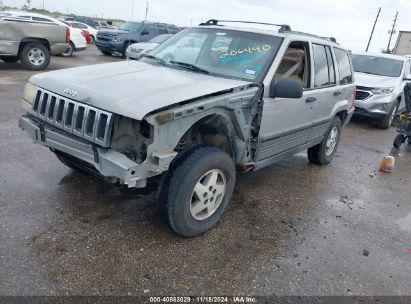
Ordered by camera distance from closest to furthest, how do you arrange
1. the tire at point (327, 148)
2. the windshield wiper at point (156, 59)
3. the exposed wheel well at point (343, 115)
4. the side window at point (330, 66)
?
1. the windshield wiper at point (156, 59)
2. the side window at point (330, 66)
3. the tire at point (327, 148)
4. the exposed wheel well at point (343, 115)

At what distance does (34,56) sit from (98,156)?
32.4 feet

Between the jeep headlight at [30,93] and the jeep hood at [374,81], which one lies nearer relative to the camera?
the jeep headlight at [30,93]

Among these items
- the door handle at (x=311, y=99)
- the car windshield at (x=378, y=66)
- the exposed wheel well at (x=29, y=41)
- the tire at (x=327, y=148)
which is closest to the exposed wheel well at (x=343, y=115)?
the tire at (x=327, y=148)

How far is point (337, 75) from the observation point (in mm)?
5250

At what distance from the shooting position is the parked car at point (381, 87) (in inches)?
355

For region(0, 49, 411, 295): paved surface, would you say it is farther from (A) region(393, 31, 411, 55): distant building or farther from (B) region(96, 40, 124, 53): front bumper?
(A) region(393, 31, 411, 55): distant building

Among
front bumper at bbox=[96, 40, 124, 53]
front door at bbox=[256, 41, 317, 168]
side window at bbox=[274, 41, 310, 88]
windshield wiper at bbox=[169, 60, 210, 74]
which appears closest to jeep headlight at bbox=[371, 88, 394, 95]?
front door at bbox=[256, 41, 317, 168]

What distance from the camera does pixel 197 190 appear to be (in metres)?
3.24

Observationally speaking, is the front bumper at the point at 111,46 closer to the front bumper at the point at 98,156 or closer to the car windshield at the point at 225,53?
the car windshield at the point at 225,53

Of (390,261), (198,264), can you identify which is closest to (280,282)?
(198,264)

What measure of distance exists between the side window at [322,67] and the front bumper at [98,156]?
2.81 meters

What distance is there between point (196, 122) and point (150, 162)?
64cm

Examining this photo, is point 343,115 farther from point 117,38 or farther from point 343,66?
point 117,38

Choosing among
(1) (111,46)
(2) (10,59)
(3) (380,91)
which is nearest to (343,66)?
(3) (380,91)
